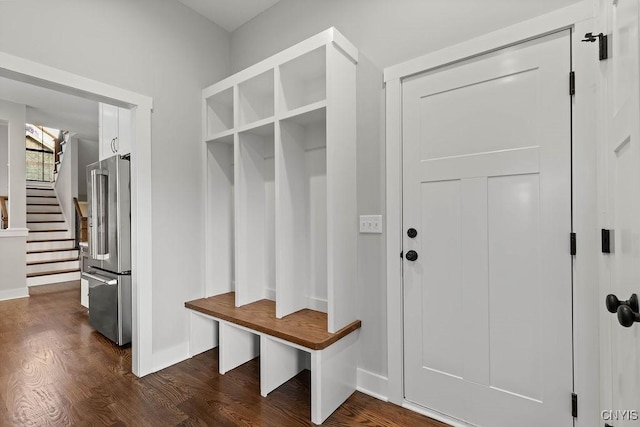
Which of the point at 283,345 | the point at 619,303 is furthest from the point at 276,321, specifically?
the point at 619,303

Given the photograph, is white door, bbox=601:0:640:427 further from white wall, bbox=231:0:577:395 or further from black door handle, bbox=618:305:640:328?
white wall, bbox=231:0:577:395

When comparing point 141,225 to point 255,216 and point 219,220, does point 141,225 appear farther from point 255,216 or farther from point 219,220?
point 255,216

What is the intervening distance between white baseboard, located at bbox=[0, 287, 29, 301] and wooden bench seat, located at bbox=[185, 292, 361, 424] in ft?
12.8

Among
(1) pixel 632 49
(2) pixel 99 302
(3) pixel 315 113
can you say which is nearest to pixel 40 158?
(2) pixel 99 302

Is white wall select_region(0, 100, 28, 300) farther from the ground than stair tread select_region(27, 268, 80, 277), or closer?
farther from the ground

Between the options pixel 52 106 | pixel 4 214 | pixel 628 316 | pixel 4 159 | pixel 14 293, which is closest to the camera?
pixel 628 316

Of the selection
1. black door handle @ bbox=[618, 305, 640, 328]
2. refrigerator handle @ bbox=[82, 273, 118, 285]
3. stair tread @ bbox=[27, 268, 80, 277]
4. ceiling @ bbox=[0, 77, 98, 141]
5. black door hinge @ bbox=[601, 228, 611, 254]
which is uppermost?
ceiling @ bbox=[0, 77, 98, 141]

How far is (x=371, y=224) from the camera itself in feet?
6.66

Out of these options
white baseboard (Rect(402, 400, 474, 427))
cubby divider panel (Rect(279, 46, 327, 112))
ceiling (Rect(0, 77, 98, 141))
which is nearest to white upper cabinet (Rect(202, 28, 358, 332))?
cubby divider panel (Rect(279, 46, 327, 112))

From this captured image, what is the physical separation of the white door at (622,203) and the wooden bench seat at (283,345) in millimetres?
1216

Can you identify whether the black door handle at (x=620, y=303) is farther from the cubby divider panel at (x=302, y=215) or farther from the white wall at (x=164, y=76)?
the white wall at (x=164, y=76)

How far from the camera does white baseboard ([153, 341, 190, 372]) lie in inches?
93.1

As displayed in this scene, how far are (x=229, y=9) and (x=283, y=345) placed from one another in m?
2.76

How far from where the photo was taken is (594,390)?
1346 mm
